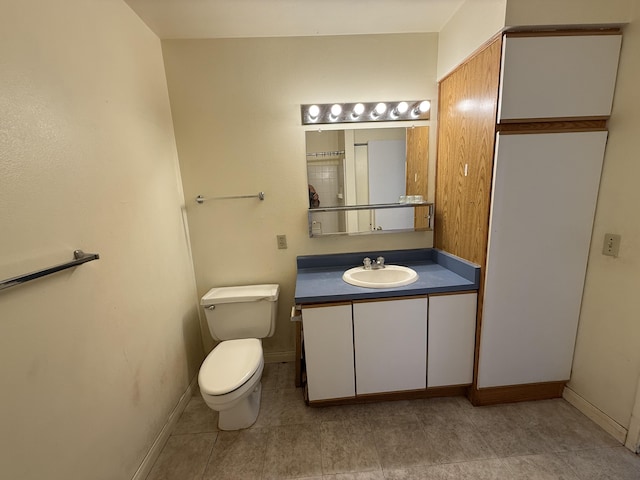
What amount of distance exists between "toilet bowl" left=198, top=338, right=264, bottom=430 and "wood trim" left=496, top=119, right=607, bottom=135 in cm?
185

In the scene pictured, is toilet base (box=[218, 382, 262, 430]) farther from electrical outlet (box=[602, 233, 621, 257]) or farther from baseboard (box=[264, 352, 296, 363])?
electrical outlet (box=[602, 233, 621, 257])

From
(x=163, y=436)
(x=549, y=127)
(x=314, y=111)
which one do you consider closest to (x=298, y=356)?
(x=163, y=436)

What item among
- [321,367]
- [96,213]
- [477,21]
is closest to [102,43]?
[96,213]

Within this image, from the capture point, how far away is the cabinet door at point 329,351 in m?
1.49

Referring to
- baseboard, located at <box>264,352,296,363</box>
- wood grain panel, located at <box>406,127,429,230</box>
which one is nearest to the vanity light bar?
wood grain panel, located at <box>406,127,429,230</box>

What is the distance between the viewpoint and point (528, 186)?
4.42 ft

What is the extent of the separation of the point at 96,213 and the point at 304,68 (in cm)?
149

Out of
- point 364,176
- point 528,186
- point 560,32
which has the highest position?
point 560,32

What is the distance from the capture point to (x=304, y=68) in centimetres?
173

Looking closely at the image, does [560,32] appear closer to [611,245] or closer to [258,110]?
[611,245]

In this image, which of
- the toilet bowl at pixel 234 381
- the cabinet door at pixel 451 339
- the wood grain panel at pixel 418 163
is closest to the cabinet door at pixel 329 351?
the toilet bowl at pixel 234 381

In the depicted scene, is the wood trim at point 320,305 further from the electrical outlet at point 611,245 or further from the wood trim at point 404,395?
the electrical outlet at point 611,245

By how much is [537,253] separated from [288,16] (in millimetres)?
1960

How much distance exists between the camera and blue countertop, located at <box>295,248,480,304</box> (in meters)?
1.48
